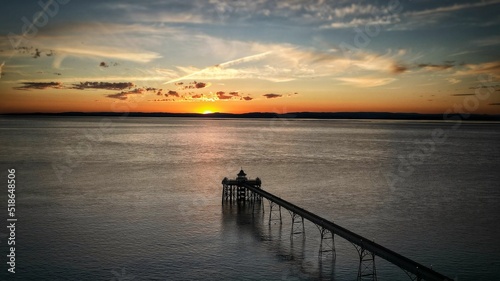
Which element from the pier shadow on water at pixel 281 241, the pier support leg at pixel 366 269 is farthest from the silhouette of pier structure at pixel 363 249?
the pier shadow on water at pixel 281 241

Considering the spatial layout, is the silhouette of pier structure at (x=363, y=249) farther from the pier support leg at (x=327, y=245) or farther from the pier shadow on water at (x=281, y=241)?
the pier shadow on water at (x=281, y=241)

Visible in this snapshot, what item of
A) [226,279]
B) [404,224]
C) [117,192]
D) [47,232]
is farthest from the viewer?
[117,192]

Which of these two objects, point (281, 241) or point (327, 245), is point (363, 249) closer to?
point (327, 245)

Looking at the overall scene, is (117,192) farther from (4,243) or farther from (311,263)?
(311,263)

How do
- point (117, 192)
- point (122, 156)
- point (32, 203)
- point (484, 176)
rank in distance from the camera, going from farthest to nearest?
point (122, 156)
point (484, 176)
point (117, 192)
point (32, 203)

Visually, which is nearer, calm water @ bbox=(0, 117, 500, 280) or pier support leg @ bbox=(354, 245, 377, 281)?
pier support leg @ bbox=(354, 245, 377, 281)

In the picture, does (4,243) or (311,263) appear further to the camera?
(4,243)

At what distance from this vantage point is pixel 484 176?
89.1m

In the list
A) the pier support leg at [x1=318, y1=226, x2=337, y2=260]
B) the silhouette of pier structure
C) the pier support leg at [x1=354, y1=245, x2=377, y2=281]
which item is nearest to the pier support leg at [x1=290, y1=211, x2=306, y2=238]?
the silhouette of pier structure

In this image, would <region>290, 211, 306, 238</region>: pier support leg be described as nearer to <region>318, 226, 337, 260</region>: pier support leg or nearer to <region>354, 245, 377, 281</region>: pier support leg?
<region>318, 226, 337, 260</region>: pier support leg

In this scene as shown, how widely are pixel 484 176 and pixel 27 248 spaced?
8299cm

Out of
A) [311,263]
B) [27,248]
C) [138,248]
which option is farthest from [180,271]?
[27,248]

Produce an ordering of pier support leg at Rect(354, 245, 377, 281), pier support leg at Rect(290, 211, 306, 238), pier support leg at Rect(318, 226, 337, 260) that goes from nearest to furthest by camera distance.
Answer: pier support leg at Rect(354, 245, 377, 281)
pier support leg at Rect(318, 226, 337, 260)
pier support leg at Rect(290, 211, 306, 238)

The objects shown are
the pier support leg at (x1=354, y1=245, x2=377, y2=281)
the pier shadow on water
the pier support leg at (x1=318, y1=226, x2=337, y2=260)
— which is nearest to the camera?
the pier support leg at (x1=354, y1=245, x2=377, y2=281)
